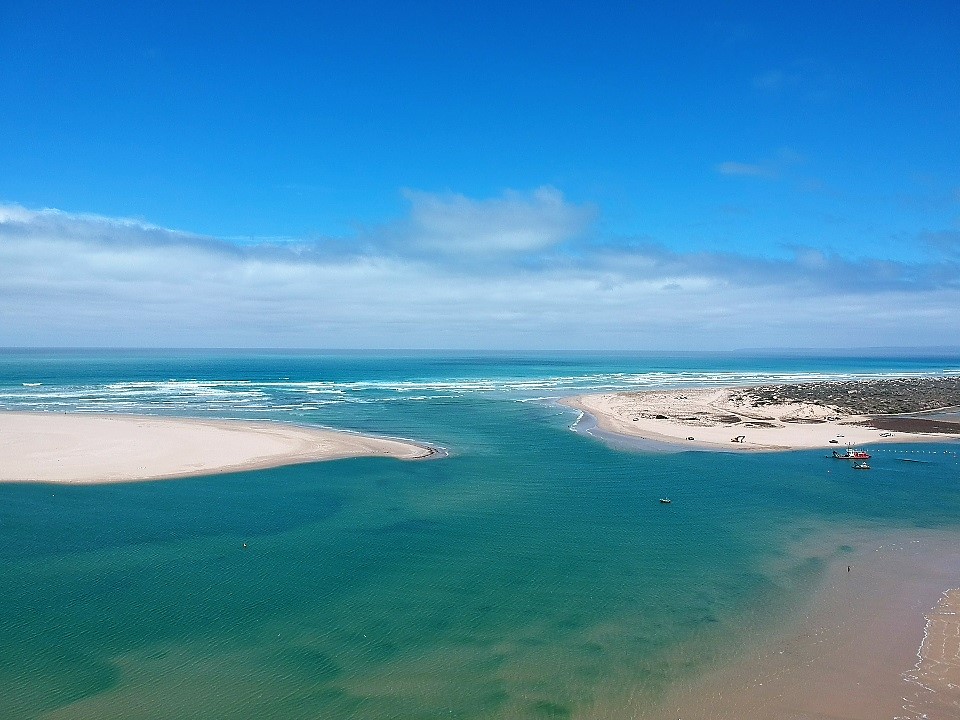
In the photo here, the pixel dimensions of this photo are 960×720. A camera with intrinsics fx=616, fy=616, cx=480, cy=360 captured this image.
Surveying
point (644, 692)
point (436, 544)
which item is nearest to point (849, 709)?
point (644, 692)

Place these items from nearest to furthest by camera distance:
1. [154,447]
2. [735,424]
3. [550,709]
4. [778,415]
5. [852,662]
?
[550,709] < [852,662] < [154,447] < [735,424] < [778,415]

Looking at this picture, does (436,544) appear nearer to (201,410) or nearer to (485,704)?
(485,704)

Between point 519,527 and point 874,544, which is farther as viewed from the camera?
point 519,527

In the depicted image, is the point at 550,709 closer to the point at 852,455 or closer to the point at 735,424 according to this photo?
the point at 852,455

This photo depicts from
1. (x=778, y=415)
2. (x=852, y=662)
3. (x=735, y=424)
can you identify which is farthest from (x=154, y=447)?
(x=778, y=415)

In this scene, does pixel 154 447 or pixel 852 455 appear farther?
pixel 154 447

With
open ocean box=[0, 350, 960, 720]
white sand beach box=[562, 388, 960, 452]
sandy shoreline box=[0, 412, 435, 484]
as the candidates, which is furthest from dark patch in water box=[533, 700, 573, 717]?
white sand beach box=[562, 388, 960, 452]

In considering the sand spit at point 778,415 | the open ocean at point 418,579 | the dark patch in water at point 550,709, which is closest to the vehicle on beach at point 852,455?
the open ocean at point 418,579
